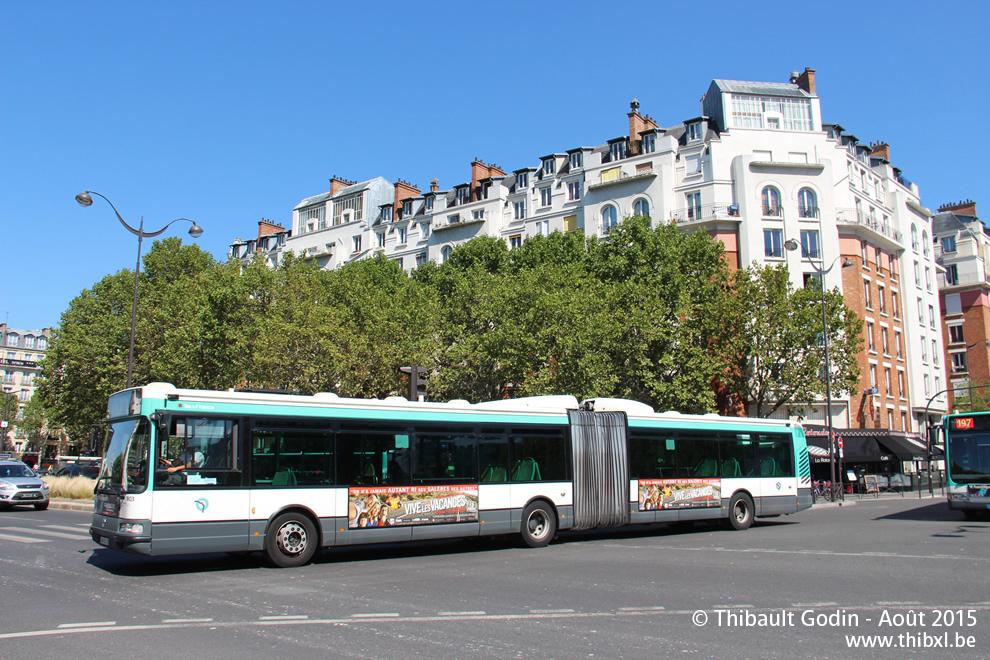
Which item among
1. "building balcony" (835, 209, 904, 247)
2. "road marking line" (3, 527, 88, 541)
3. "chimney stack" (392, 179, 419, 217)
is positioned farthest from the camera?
"chimney stack" (392, 179, 419, 217)

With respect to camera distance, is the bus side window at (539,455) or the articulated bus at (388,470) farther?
the bus side window at (539,455)

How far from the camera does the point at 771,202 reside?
4584 centimetres

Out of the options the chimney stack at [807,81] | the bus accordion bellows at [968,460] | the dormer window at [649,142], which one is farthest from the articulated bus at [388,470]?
the chimney stack at [807,81]

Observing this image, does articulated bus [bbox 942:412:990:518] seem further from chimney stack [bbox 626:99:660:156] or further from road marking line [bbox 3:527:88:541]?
chimney stack [bbox 626:99:660:156]

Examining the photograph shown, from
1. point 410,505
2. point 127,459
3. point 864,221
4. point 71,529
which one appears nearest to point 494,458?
point 410,505

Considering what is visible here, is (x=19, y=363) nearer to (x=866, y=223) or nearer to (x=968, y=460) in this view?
(x=866, y=223)

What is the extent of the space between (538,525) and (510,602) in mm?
6495

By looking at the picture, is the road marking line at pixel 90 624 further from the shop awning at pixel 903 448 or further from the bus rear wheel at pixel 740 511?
the shop awning at pixel 903 448

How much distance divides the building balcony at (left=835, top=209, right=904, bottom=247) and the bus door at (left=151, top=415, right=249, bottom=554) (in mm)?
43788

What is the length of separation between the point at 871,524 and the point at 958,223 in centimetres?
6312

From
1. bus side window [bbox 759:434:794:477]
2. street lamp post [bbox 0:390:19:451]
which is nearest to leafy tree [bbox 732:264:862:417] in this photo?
bus side window [bbox 759:434:794:477]

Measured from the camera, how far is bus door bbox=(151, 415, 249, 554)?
10375 mm

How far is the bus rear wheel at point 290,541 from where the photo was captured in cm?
1116

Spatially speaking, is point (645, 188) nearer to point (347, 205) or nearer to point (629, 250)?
point (629, 250)
